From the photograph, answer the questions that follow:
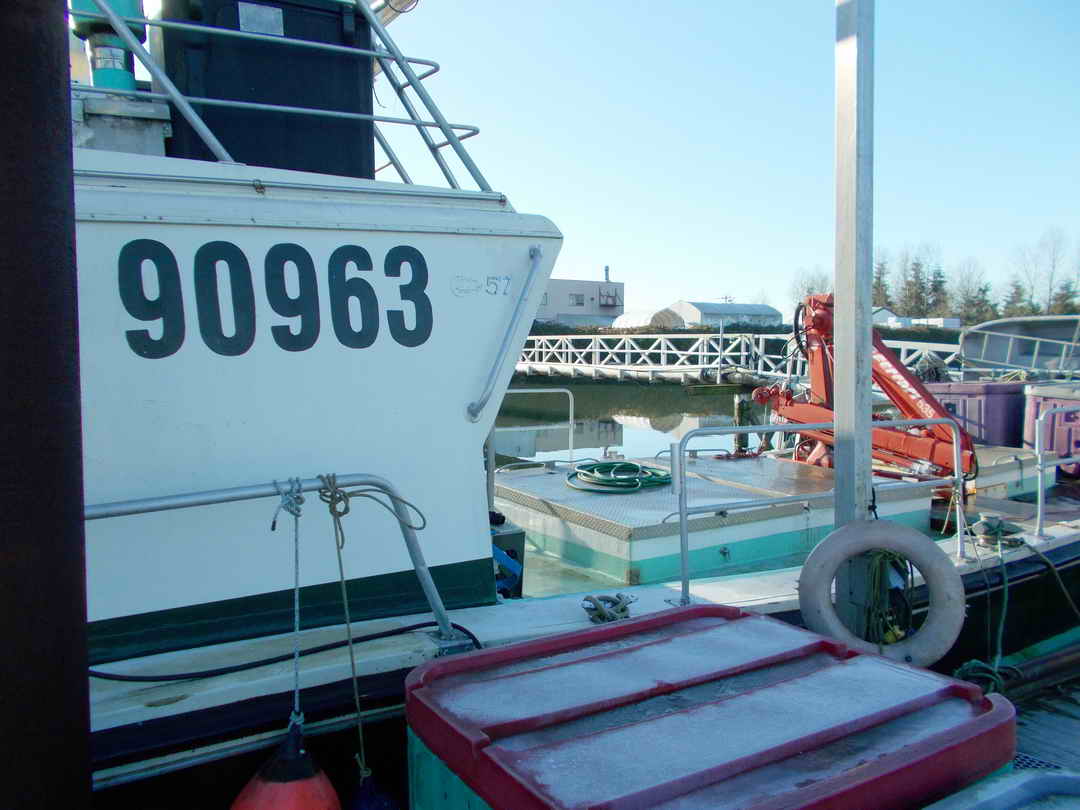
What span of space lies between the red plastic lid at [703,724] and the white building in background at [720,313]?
5640cm

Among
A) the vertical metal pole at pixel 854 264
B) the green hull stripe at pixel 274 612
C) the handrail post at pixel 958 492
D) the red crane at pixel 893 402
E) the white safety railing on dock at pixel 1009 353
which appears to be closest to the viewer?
the green hull stripe at pixel 274 612

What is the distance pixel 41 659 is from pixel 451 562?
6.46ft

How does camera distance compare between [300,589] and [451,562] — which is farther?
[451,562]

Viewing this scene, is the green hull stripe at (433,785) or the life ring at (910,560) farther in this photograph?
the life ring at (910,560)

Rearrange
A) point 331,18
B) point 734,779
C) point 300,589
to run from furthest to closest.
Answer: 1. point 331,18
2. point 300,589
3. point 734,779

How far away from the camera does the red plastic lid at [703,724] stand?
65.4 inches

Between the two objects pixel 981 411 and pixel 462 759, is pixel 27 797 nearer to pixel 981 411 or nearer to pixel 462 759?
pixel 462 759

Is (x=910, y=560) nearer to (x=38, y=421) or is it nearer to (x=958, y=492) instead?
(x=958, y=492)

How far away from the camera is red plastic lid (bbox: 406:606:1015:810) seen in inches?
65.4

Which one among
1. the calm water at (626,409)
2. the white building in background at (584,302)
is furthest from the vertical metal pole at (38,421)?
the white building in background at (584,302)

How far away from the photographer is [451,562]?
3266mm

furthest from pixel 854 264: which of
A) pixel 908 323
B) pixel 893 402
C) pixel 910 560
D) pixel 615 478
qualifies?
pixel 908 323

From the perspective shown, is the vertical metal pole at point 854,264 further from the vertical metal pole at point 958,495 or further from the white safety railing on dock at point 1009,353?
the white safety railing on dock at point 1009,353

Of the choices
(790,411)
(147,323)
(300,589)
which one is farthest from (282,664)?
(790,411)
